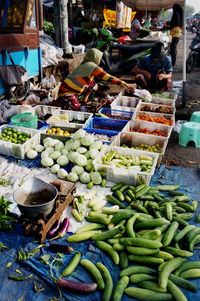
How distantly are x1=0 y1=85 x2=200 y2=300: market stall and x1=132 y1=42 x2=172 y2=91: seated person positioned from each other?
11.4 feet

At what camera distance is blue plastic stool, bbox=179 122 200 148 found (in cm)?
471

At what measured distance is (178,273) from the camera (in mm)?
2189

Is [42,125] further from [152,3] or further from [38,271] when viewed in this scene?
[152,3]

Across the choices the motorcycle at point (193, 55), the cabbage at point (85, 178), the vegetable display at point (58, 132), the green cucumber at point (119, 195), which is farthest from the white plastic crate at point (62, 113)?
the motorcycle at point (193, 55)

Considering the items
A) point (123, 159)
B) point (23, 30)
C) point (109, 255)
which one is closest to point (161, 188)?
point (123, 159)

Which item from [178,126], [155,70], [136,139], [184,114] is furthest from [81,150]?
[155,70]

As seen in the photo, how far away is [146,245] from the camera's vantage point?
2.32 meters

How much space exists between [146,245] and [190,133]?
3.02 m

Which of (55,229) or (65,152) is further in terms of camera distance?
(65,152)

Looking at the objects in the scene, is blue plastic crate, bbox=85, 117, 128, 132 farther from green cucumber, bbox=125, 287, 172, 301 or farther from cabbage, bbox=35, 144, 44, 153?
green cucumber, bbox=125, 287, 172, 301

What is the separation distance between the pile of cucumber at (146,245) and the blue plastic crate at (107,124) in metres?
2.13

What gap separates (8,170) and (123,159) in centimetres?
177

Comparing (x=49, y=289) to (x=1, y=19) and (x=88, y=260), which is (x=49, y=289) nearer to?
(x=88, y=260)

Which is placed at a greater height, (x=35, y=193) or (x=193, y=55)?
(x=193, y=55)
